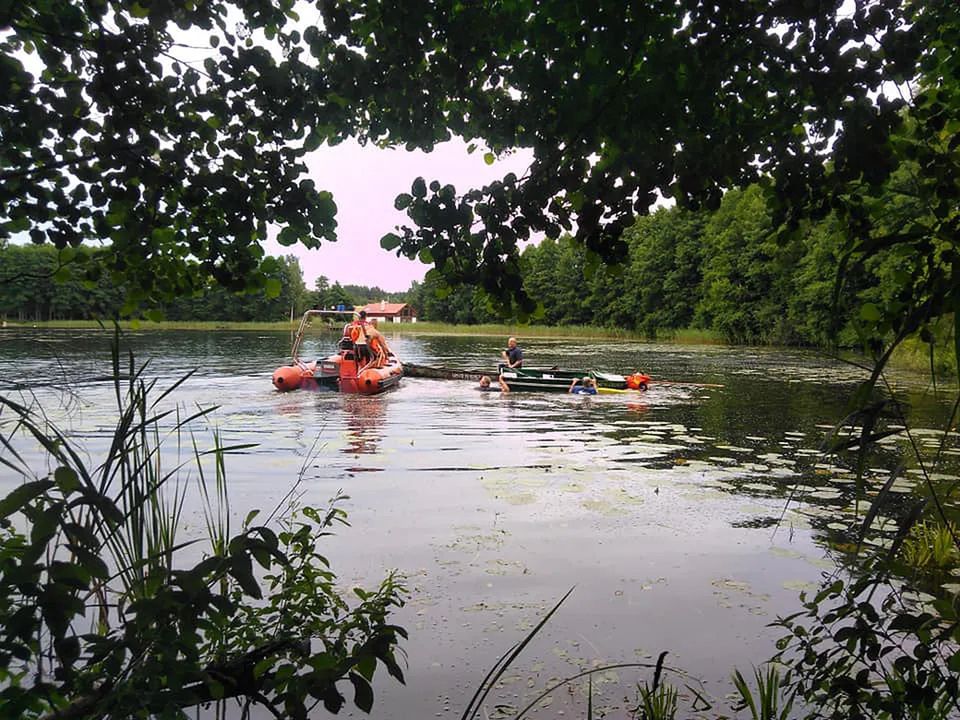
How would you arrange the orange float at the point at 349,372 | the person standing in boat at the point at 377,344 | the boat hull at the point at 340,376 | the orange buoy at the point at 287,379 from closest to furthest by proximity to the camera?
the boat hull at the point at 340,376
the orange float at the point at 349,372
the orange buoy at the point at 287,379
the person standing in boat at the point at 377,344

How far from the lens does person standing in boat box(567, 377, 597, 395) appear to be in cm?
2045

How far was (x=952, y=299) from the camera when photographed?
2014 millimetres

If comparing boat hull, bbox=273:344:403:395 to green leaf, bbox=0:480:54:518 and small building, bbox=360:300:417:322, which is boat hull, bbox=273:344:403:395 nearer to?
green leaf, bbox=0:480:54:518

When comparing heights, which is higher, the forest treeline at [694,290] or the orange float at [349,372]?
the forest treeline at [694,290]

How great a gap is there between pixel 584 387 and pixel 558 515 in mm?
13069

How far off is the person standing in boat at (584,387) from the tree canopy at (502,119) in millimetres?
17563

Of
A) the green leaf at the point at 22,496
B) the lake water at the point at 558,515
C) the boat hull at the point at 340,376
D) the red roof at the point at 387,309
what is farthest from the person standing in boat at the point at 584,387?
the red roof at the point at 387,309

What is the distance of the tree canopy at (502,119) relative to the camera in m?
2.41

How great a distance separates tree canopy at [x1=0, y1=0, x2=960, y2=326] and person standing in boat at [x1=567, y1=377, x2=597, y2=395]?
691 inches

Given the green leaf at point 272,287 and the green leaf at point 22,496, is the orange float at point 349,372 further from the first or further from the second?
the green leaf at point 22,496

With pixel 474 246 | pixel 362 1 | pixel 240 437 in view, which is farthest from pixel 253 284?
pixel 240 437

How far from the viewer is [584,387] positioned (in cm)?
2064

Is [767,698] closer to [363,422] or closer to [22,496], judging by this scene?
[22,496]

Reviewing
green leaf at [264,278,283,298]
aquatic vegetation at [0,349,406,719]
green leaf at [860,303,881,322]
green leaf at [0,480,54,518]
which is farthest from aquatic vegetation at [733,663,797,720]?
green leaf at [0,480,54,518]
